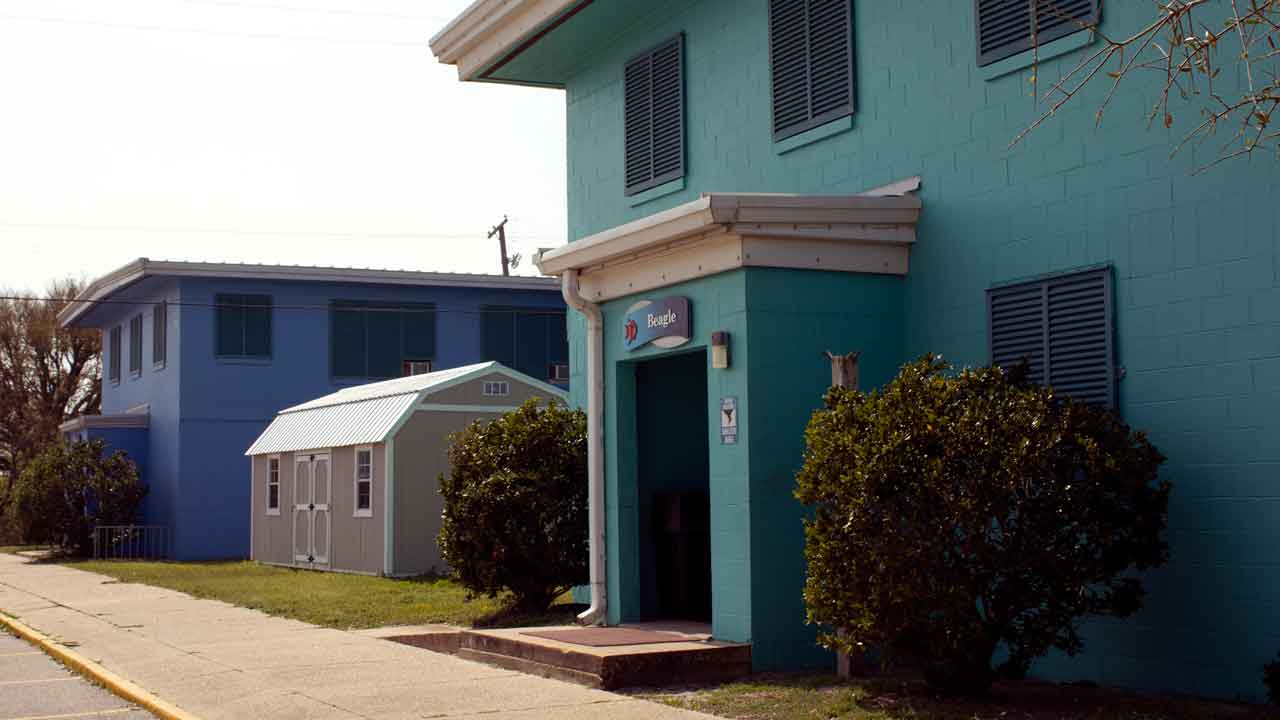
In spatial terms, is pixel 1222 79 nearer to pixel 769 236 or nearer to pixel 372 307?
pixel 769 236

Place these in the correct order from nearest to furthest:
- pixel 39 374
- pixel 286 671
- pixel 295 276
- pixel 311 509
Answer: pixel 286 671 → pixel 311 509 → pixel 295 276 → pixel 39 374

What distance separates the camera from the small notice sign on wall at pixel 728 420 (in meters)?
11.6

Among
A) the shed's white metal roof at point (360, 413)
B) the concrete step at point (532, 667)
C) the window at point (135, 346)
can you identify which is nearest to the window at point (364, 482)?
the shed's white metal roof at point (360, 413)

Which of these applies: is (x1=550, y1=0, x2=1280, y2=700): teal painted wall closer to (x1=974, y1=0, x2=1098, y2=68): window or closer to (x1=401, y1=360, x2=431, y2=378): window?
(x1=974, y1=0, x2=1098, y2=68): window

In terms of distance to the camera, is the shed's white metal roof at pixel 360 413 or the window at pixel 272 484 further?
the window at pixel 272 484

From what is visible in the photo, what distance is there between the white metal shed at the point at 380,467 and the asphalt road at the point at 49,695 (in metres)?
9.48

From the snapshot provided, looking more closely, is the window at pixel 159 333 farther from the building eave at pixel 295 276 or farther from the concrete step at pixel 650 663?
the concrete step at pixel 650 663

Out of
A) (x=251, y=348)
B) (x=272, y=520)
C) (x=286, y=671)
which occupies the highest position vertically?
(x=251, y=348)

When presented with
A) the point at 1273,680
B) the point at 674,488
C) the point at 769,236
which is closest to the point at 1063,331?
the point at 769,236

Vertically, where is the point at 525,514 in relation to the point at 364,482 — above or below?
below

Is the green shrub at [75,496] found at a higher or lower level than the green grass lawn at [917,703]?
higher

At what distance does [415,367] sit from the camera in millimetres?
35781

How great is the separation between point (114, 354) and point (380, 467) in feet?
64.7

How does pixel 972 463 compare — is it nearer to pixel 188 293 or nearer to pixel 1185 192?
pixel 1185 192
